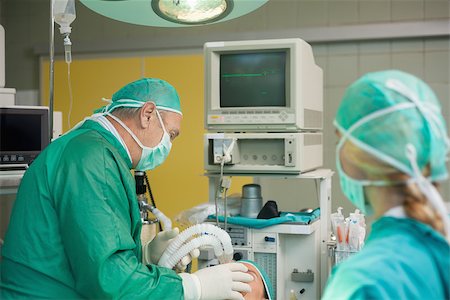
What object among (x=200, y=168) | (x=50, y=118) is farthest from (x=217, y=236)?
(x=200, y=168)

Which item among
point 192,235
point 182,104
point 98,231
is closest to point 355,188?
point 98,231

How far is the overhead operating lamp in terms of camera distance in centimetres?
180

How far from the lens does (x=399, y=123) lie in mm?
948

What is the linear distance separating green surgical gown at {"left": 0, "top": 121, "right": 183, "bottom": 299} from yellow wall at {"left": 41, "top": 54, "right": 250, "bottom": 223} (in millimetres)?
2427

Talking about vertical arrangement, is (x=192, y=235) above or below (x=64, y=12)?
below

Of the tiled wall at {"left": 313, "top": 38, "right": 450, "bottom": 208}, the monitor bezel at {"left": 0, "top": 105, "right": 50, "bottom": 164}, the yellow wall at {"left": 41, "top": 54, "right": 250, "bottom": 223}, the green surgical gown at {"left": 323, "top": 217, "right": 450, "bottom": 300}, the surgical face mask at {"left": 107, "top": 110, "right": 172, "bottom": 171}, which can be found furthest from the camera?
the yellow wall at {"left": 41, "top": 54, "right": 250, "bottom": 223}

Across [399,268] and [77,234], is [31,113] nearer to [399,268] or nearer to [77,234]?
[77,234]

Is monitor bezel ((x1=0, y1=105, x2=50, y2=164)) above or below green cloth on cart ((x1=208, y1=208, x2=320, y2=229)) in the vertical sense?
above

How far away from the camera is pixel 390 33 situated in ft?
12.3

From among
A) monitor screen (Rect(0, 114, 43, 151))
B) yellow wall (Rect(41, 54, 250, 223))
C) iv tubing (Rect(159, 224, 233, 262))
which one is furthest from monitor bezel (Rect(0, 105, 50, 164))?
yellow wall (Rect(41, 54, 250, 223))

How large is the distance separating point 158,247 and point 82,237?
60 cm

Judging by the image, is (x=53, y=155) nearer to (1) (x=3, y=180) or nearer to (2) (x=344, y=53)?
(1) (x=3, y=180)

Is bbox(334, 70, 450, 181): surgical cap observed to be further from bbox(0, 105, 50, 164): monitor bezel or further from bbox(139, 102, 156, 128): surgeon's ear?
bbox(0, 105, 50, 164): monitor bezel

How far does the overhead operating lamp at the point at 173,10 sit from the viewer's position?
180 centimetres
